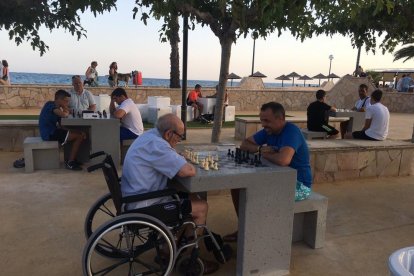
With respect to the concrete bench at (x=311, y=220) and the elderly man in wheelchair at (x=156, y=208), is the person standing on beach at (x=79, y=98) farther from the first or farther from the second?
the concrete bench at (x=311, y=220)

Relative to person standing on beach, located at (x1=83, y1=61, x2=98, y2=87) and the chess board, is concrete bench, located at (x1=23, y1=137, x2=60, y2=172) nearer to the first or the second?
the chess board

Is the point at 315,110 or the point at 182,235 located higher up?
the point at 315,110

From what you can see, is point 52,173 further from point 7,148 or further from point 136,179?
point 136,179

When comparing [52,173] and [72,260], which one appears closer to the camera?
[72,260]

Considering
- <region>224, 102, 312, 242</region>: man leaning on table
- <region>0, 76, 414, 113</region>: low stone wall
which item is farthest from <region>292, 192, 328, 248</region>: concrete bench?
<region>0, 76, 414, 113</region>: low stone wall

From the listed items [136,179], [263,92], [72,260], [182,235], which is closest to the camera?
[136,179]

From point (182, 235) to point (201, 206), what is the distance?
29cm

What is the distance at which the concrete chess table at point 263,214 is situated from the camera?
2789mm

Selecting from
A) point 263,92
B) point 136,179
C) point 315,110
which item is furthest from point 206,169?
point 263,92

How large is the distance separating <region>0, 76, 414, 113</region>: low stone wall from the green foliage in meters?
8.60

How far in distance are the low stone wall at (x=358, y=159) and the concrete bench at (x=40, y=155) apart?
3.94m

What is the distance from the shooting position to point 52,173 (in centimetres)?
579

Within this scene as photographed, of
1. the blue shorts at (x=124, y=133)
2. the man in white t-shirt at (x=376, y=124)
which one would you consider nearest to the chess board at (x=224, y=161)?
the blue shorts at (x=124, y=133)

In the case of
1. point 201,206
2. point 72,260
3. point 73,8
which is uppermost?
point 73,8
